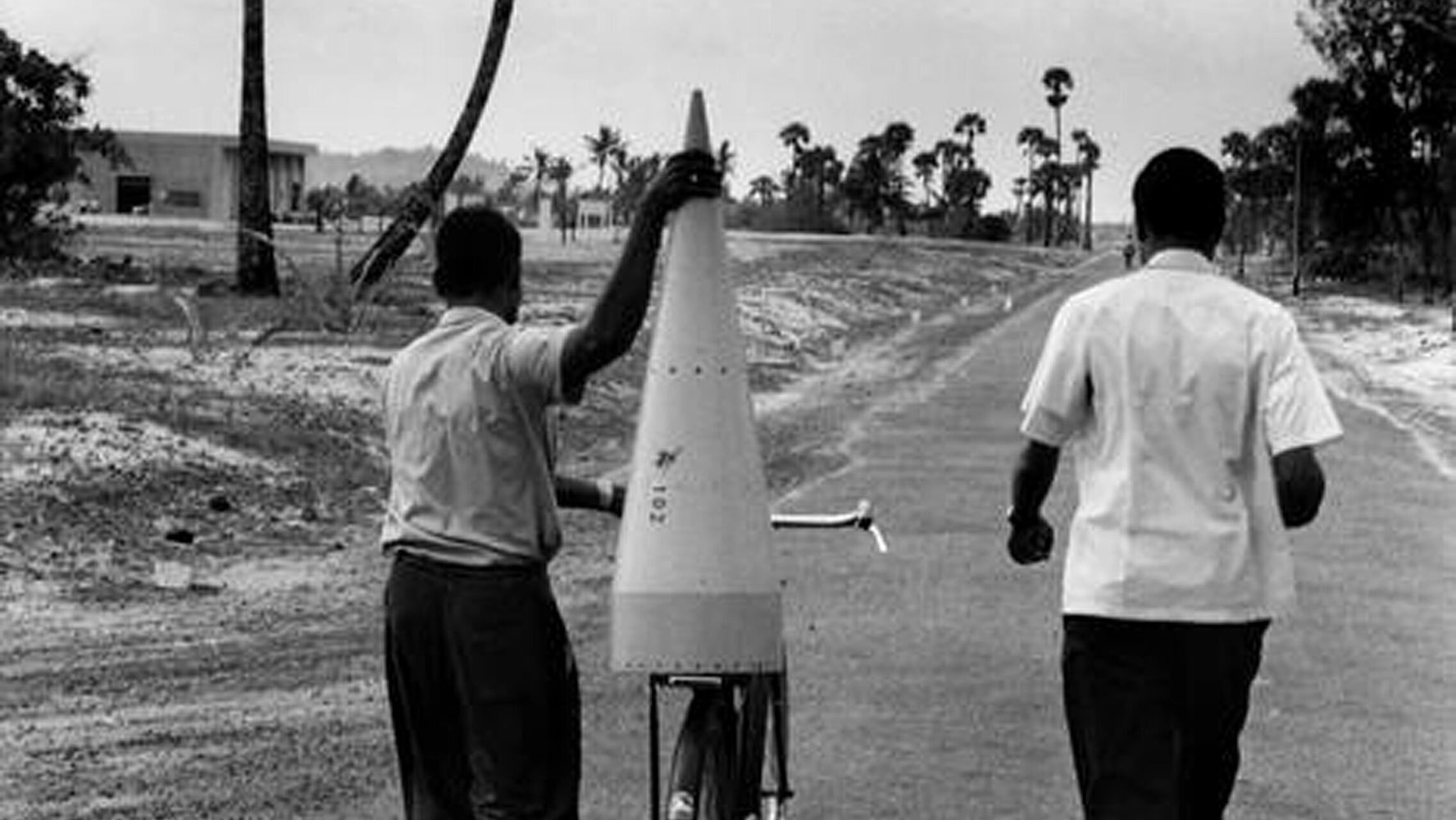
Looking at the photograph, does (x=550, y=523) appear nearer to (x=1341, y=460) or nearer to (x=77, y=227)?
(x=1341, y=460)

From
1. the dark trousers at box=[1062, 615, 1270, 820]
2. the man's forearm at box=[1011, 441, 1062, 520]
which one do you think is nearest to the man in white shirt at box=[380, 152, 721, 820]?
the man's forearm at box=[1011, 441, 1062, 520]

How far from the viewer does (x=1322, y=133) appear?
247 ft

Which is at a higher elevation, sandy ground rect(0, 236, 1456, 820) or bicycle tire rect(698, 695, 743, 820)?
bicycle tire rect(698, 695, 743, 820)

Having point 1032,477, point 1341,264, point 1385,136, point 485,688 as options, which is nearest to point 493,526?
point 485,688

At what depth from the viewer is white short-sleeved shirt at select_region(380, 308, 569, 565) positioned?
4.82 metres

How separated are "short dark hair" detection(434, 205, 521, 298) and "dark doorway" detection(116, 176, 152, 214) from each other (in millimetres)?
106091

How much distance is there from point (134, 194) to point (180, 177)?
224 centimetres

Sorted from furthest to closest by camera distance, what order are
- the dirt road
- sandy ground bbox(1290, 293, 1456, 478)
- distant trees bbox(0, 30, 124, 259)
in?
distant trees bbox(0, 30, 124, 259) → sandy ground bbox(1290, 293, 1456, 478) → the dirt road

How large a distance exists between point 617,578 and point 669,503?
0.19 m

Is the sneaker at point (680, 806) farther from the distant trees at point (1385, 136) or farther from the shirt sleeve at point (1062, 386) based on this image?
the distant trees at point (1385, 136)

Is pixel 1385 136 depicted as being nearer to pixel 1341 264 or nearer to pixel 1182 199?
pixel 1341 264

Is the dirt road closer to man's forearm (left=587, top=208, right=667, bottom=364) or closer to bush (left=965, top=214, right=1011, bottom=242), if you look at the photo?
man's forearm (left=587, top=208, right=667, bottom=364)

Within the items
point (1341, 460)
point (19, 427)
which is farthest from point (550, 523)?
point (1341, 460)

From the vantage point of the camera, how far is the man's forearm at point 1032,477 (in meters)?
5.04
